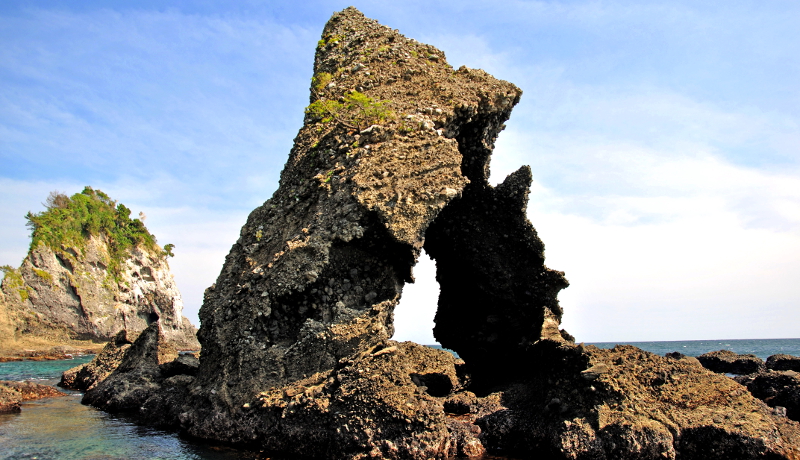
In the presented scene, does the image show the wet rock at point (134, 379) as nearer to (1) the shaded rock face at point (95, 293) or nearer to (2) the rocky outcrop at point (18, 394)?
(2) the rocky outcrop at point (18, 394)

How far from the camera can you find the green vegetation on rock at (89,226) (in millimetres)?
51969

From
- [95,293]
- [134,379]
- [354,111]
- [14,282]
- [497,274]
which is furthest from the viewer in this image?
[95,293]

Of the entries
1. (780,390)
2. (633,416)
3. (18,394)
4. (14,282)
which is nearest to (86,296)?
(14,282)

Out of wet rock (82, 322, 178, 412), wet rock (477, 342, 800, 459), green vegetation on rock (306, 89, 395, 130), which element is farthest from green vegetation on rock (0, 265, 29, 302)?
wet rock (477, 342, 800, 459)

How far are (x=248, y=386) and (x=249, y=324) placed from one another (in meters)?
1.07

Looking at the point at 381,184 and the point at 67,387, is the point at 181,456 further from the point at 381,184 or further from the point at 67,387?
the point at 67,387

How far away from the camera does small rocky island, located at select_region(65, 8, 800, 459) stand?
23.1ft

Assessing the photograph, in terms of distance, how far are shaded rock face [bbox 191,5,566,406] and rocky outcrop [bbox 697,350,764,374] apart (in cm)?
1489

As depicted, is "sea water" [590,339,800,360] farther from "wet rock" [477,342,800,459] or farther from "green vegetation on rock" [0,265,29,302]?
"green vegetation on rock" [0,265,29,302]

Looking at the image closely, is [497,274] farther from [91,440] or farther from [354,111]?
[91,440]

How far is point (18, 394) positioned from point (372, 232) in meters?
10.1

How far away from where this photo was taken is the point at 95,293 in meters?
53.3

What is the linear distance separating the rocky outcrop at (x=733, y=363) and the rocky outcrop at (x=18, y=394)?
82.6 ft

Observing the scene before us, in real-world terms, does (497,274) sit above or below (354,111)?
below
